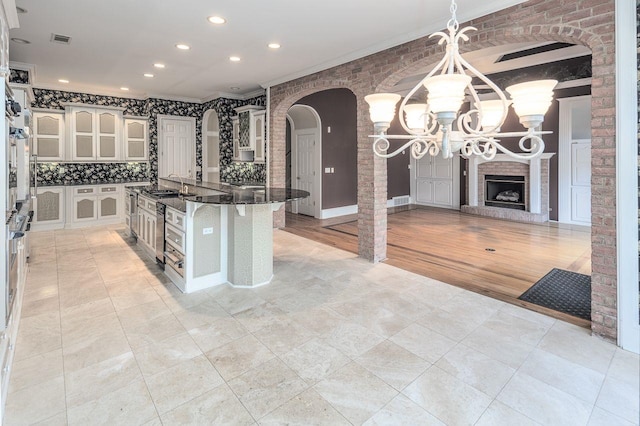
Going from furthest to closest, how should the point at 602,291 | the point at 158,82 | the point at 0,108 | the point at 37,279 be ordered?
the point at 158,82 < the point at 37,279 < the point at 602,291 < the point at 0,108

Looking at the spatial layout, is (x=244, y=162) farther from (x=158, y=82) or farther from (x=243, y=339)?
(x=243, y=339)

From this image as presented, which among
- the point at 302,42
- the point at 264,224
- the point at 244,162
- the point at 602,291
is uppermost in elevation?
the point at 302,42

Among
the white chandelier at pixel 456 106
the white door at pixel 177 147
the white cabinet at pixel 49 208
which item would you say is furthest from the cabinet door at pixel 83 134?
the white chandelier at pixel 456 106

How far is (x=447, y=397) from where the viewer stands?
2.09 m

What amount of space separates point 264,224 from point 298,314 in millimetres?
1063

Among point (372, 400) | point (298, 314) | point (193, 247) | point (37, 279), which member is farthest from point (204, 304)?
point (37, 279)

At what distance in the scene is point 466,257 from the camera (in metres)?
4.98

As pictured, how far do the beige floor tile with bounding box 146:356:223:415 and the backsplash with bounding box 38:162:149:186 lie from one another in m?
6.37

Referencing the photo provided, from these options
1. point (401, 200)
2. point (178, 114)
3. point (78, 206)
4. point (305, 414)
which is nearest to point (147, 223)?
point (78, 206)

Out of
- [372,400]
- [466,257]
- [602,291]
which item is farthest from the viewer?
[466,257]

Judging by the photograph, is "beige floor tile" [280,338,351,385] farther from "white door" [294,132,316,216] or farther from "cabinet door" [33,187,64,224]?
"cabinet door" [33,187,64,224]

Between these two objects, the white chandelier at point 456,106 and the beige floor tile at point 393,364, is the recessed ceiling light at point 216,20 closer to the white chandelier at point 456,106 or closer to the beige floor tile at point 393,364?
the white chandelier at point 456,106

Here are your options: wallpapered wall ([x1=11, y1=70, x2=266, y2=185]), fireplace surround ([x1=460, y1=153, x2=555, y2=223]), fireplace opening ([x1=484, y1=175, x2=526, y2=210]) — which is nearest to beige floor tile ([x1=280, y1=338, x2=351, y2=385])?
wallpapered wall ([x1=11, y1=70, x2=266, y2=185])

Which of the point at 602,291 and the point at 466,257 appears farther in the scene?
the point at 466,257
